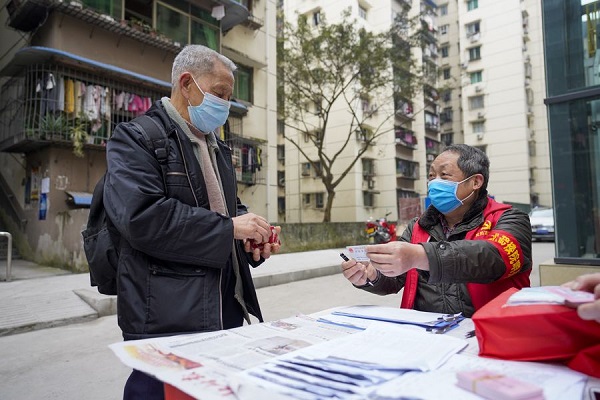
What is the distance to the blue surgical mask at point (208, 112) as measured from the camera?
1.71 meters

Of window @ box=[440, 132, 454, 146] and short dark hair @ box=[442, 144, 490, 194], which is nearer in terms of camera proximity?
short dark hair @ box=[442, 144, 490, 194]

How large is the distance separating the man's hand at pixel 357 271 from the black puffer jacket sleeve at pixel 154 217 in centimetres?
61

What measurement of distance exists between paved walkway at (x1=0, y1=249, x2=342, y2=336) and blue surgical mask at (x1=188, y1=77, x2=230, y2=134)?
12.0ft

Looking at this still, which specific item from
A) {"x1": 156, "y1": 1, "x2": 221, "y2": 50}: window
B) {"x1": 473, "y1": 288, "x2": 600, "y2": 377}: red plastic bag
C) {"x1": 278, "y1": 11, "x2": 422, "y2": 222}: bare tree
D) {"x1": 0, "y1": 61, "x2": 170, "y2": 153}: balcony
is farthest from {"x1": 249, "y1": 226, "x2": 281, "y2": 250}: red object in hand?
{"x1": 278, "y1": 11, "x2": 422, "y2": 222}: bare tree

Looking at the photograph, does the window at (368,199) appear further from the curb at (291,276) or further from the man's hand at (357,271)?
the man's hand at (357,271)

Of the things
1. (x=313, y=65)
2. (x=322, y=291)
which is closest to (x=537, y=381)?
(x=322, y=291)

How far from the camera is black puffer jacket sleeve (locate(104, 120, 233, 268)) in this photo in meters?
1.30

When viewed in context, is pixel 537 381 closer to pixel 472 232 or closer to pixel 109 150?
pixel 472 232

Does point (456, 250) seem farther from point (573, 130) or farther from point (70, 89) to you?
point (70, 89)

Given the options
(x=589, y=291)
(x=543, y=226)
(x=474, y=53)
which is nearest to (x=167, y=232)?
(x=589, y=291)

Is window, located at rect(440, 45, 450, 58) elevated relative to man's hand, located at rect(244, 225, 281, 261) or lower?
elevated

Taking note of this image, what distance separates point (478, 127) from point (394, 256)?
3336 centimetres

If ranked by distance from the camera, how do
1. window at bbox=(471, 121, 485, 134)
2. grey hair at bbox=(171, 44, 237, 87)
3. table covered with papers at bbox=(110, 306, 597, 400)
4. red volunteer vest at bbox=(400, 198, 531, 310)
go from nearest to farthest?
table covered with papers at bbox=(110, 306, 597, 400) < red volunteer vest at bbox=(400, 198, 531, 310) < grey hair at bbox=(171, 44, 237, 87) < window at bbox=(471, 121, 485, 134)

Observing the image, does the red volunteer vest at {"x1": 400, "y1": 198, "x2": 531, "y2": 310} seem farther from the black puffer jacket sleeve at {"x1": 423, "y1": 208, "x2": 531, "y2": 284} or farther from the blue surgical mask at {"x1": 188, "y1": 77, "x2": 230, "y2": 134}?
the blue surgical mask at {"x1": 188, "y1": 77, "x2": 230, "y2": 134}
